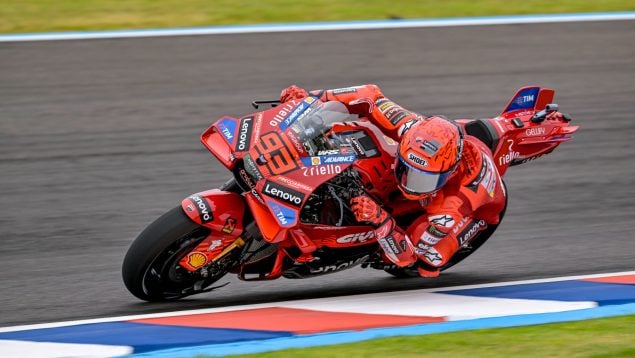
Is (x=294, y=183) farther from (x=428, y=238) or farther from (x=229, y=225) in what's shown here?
(x=428, y=238)

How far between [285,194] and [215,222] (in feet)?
1.58

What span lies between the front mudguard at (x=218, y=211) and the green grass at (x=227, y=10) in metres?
7.80

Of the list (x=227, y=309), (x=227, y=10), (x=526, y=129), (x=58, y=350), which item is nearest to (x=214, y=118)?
(x=227, y=10)

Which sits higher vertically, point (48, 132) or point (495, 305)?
point (48, 132)

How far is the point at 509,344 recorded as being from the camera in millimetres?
5219

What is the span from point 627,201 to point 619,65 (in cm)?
398

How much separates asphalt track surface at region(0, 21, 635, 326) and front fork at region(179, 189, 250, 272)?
0.44 meters

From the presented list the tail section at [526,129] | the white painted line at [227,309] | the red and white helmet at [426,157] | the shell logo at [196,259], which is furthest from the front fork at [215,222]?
the tail section at [526,129]

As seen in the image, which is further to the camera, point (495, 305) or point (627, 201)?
point (627, 201)

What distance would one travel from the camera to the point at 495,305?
6121 millimetres

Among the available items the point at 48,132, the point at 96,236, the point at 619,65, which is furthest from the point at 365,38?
the point at 96,236

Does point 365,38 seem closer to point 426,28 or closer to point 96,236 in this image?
point 426,28

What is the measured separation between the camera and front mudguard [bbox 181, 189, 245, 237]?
225 inches

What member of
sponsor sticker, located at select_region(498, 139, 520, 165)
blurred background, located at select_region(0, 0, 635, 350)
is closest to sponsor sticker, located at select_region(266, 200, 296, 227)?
blurred background, located at select_region(0, 0, 635, 350)
